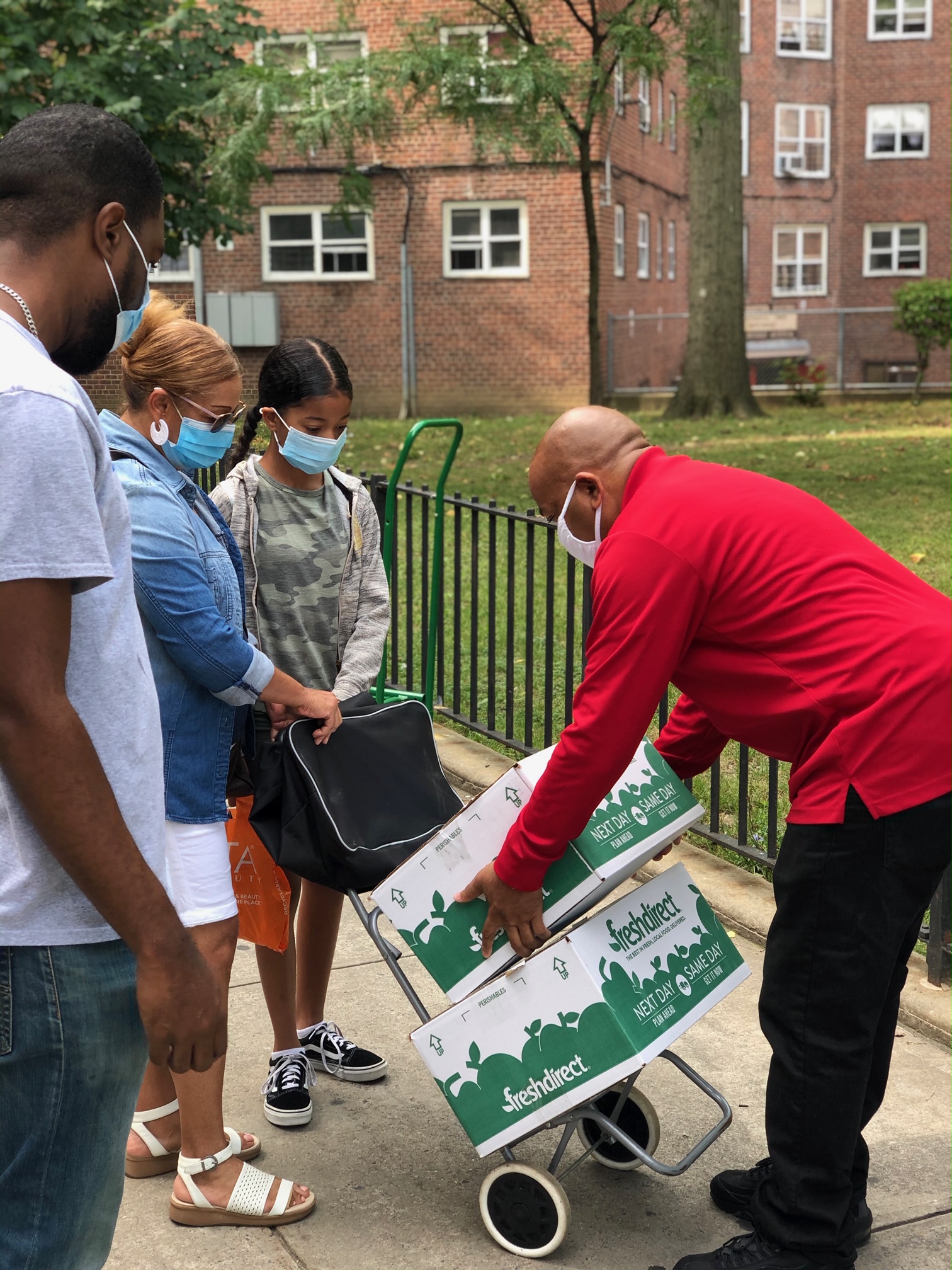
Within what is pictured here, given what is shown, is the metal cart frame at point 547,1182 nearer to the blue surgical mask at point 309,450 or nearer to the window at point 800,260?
the blue surgical mask at point 309,450

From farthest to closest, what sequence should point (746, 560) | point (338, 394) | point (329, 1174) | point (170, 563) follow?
1. point (338, 394)
2. point (329, 1174)
3. point (170, 563)
4. point (746, 560)

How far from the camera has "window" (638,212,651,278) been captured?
29.0 meters

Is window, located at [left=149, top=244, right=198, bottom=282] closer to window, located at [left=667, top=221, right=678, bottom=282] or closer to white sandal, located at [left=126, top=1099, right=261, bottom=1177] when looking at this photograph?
window, located at [left=667, top=221, right=678, bottom=282]

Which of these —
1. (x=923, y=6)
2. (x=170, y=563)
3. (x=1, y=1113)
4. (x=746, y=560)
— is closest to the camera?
(x=1, y=1113)

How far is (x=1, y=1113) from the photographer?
64.9 inches

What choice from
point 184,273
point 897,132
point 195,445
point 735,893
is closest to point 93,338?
point 195,445

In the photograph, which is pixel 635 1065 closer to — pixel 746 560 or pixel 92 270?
pixel 746 560

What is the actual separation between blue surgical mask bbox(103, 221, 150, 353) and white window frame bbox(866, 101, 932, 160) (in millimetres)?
38583

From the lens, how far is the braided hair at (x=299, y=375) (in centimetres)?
340

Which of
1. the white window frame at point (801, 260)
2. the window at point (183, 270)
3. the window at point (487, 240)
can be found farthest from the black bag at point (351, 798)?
the white window frame at point (801, 260)

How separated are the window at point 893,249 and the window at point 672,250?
6.85 m

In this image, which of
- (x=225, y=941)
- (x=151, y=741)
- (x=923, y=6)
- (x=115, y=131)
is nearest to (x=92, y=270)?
(x=115, y=131)

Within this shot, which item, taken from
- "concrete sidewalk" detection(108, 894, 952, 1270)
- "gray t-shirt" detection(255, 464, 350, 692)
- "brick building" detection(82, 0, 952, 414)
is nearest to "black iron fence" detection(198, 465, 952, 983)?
"concrete sidewalk" detection(108, 894, 952, 1270)

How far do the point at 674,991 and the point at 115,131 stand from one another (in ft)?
6.37
